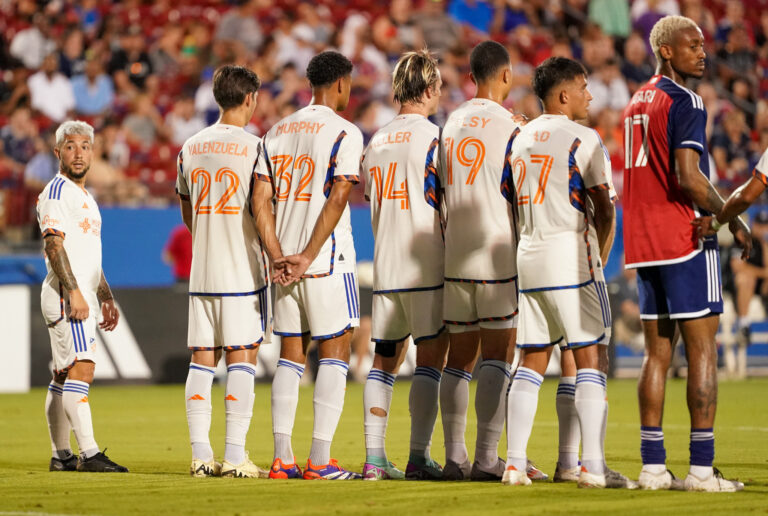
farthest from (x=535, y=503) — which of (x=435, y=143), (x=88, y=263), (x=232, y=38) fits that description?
(x=232, y=38)

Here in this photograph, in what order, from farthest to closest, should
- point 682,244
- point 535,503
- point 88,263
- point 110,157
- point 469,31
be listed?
point 469,31, point 110,157, point 88,263, point 682,244, point 535,503

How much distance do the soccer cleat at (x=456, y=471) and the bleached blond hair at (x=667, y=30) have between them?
2.74 meters

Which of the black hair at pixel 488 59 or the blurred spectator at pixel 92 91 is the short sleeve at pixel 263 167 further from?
the blurred spectator at pixel 92 91

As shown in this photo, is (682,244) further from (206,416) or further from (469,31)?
(469,31)

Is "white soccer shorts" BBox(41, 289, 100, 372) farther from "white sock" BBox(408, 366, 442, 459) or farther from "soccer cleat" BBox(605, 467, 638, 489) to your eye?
"soccer cleat" BBox(605, 467, 638, 489)

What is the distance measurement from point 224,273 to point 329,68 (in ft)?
4.92

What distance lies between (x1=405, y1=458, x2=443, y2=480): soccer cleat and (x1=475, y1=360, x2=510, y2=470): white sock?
304 mm

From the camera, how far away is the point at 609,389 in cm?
1642

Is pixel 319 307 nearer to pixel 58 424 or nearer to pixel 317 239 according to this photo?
pixel 317 239

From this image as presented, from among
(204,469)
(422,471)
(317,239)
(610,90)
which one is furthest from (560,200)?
(610,90)

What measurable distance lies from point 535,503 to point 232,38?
16.3 m

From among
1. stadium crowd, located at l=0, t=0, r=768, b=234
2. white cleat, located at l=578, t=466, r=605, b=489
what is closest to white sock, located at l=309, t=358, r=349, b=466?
white cleat, located at l=578, t=466, r=605, b=489

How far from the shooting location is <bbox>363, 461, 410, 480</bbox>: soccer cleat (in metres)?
7.48

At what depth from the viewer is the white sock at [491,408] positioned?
7.37 metres
